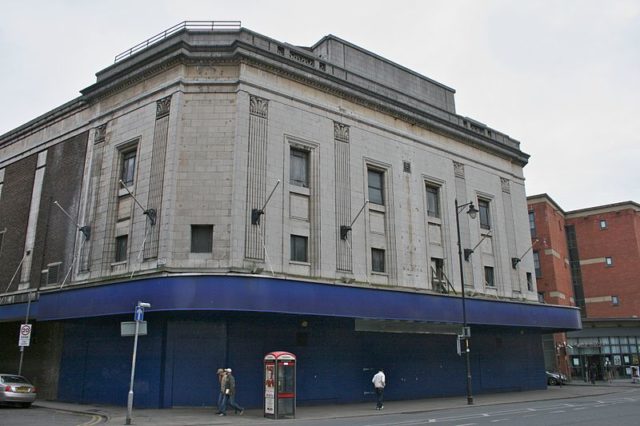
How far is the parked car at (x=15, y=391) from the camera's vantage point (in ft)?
76.0

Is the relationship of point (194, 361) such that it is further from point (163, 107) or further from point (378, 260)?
point (163, 107)

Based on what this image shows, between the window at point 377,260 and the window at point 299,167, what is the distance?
5312mm

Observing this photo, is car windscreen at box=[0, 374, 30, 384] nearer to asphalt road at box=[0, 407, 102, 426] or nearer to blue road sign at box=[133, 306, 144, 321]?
asphalt road at box=[0, 407, 102, 426]

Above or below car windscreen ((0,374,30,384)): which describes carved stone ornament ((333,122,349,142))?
above

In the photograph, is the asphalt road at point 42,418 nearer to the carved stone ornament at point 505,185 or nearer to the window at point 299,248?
the window at point 299,248

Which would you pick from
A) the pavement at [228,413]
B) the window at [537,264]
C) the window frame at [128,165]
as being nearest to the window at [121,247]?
the window frame at [128,165]

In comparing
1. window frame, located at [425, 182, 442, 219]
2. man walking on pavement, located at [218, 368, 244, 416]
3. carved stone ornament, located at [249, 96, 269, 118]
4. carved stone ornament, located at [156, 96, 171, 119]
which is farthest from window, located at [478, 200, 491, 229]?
man walking on pavement, located at [218, 368, 244, 416]

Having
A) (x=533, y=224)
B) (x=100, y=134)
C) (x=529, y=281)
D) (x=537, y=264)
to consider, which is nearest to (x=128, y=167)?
(x=100, y=134)

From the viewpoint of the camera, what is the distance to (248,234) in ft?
78.5

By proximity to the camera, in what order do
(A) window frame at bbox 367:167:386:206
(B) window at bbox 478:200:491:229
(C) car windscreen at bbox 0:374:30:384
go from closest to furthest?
(C) car windscreen at bbox 0:374:30:384 → (A) window frame at bbox 367:167:386:206 → (B) window at bbox 478:200:491:229

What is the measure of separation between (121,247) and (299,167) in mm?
9404

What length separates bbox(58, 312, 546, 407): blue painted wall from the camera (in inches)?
886

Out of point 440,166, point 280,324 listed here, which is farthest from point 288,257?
point 440,166

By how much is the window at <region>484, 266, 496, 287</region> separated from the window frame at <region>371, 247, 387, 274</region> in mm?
9005
